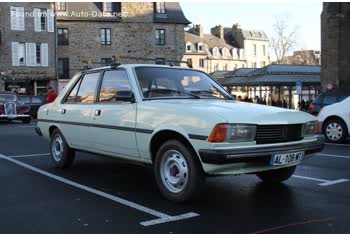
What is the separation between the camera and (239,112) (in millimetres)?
5418

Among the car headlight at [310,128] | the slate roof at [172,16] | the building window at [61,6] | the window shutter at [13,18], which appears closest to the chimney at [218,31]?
the slate roof at [172,16]

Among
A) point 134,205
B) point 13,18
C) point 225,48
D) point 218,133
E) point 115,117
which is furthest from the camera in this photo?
point 225,48

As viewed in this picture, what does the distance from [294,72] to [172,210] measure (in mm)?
32071

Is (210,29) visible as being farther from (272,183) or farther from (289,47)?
(272,183)

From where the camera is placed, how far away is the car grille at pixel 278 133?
17.7 feet

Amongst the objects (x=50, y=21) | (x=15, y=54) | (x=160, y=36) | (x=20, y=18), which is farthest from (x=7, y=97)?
(x=160, y=36)

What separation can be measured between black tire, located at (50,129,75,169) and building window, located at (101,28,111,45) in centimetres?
3950

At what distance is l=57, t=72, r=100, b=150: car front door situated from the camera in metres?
7.17

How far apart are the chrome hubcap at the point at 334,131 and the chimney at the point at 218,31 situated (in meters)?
86.7

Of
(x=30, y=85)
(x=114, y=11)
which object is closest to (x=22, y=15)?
(x=30, y=85)

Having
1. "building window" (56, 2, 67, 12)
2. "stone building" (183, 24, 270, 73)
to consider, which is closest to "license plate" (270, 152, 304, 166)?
"building window" (56, 2, 67, 12)

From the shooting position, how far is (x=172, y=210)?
5.34m

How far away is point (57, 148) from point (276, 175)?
3.76 m

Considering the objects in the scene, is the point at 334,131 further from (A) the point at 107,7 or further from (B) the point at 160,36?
(A) the point at 107,7
